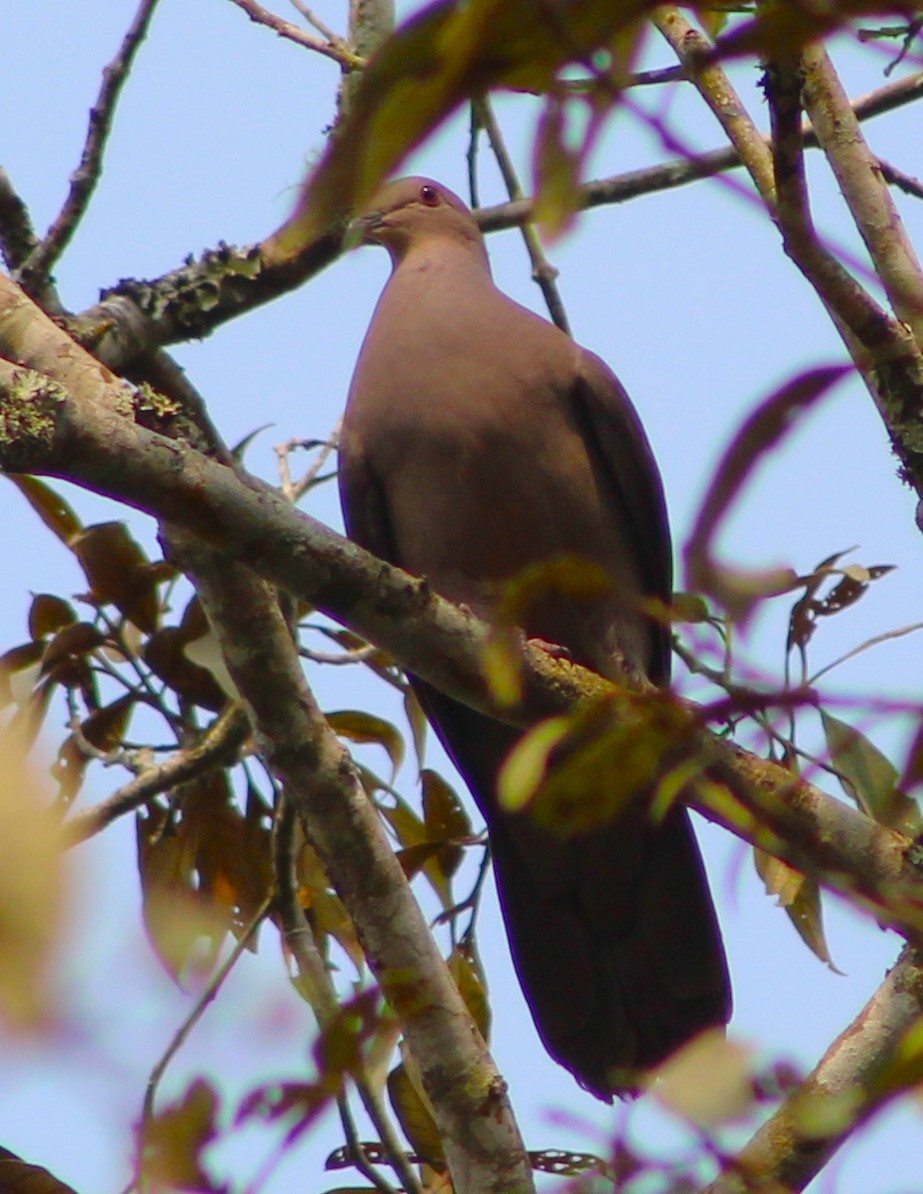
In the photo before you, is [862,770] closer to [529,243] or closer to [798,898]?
[798,898]

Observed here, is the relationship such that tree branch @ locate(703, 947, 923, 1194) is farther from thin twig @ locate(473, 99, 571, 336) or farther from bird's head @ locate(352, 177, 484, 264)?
bird's head @ locate(352, 177, 484, 264)

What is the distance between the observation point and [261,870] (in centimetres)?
390

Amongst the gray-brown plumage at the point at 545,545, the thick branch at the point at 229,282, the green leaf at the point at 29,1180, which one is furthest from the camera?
the gray-brown plumage at the point at 545,545

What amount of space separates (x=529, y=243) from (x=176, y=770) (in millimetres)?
1570

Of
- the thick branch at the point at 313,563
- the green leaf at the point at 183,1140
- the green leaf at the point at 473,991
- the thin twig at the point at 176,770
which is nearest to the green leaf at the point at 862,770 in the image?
the thick branch at the point at 313,563

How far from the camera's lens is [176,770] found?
3555mm

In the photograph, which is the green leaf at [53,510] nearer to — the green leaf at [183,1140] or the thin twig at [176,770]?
the thin twig at [176,770]

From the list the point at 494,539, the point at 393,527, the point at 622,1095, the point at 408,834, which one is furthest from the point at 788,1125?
the point at 393,527

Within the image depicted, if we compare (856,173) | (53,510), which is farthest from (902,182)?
(53,510)

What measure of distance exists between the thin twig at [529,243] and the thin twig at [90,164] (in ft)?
3.29

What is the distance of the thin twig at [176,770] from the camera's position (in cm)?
346

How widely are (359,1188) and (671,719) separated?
2506mm

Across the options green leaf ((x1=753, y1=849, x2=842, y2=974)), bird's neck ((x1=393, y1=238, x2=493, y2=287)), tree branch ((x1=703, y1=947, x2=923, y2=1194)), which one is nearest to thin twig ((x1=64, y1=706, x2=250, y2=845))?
green leaf ((x1=753, y1=849, x2=842, y2=974))

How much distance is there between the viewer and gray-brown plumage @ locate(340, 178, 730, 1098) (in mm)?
3996
